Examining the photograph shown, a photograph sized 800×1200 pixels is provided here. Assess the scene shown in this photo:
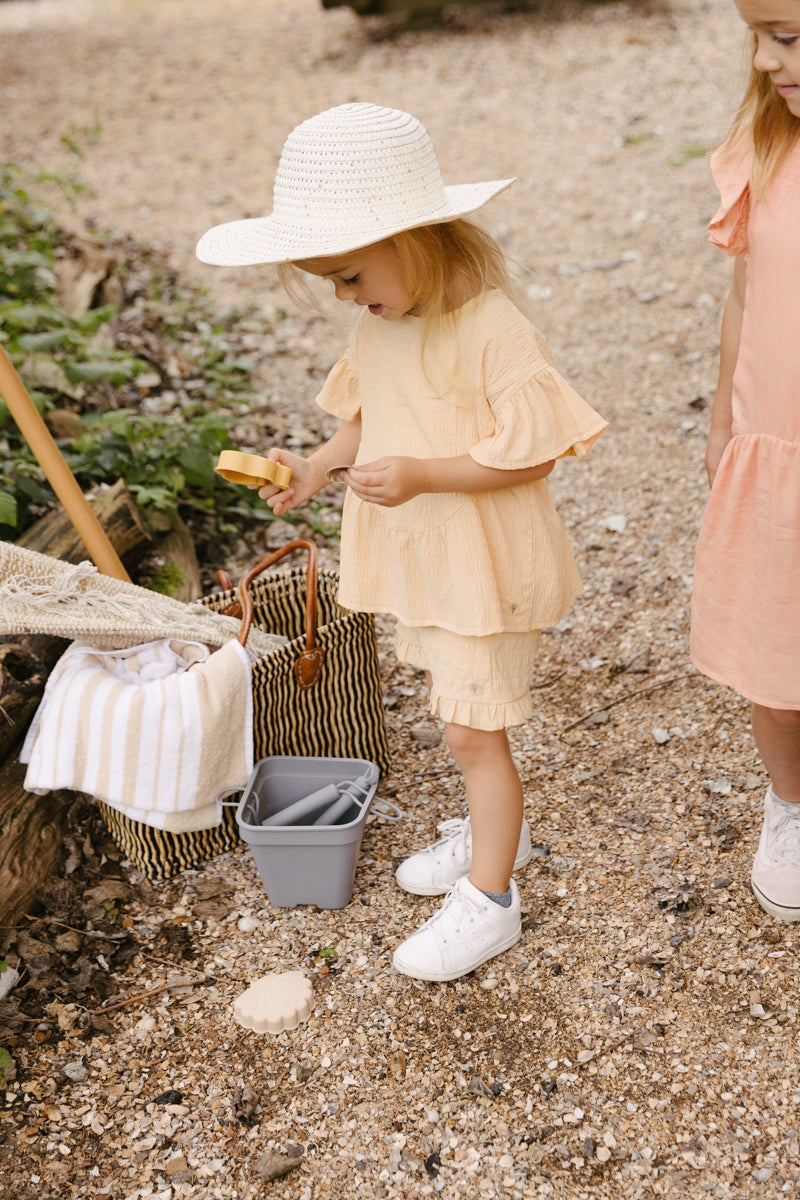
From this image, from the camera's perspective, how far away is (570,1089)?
6.76 ft

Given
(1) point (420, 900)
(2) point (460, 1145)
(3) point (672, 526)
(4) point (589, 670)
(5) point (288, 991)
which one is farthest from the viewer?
(3) point (672, 526)

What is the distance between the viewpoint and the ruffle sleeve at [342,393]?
2.26 meters

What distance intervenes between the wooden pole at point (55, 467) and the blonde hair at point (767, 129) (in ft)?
5.53

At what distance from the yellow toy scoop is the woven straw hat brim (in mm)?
375

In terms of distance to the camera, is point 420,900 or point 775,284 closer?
point 775,284

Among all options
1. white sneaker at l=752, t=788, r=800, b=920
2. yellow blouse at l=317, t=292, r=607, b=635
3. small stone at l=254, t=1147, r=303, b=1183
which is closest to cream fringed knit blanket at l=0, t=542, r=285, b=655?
yellow blouse at l=317, t=292, r=607, b=635

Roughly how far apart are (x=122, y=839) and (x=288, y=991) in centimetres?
59

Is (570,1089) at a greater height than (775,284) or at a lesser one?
lesser

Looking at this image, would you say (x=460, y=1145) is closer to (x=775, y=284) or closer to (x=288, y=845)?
(x=288, y=845)

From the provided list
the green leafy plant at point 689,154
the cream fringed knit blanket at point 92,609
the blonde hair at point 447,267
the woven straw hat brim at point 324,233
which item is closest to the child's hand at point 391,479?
the blonde hair at point 447,267

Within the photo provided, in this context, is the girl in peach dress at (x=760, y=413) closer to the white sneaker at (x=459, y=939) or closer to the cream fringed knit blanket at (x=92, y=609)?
the white sneaker at (x=459, y=939)

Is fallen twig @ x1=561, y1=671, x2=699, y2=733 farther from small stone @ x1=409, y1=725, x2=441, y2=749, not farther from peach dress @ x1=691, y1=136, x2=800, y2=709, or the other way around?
peach dress @ x1=691, y1=136, x2=800, y2=709

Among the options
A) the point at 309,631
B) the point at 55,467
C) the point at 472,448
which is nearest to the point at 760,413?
the point at 472,448

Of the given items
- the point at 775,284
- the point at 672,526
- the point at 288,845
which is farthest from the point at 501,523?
the point at 672,526
